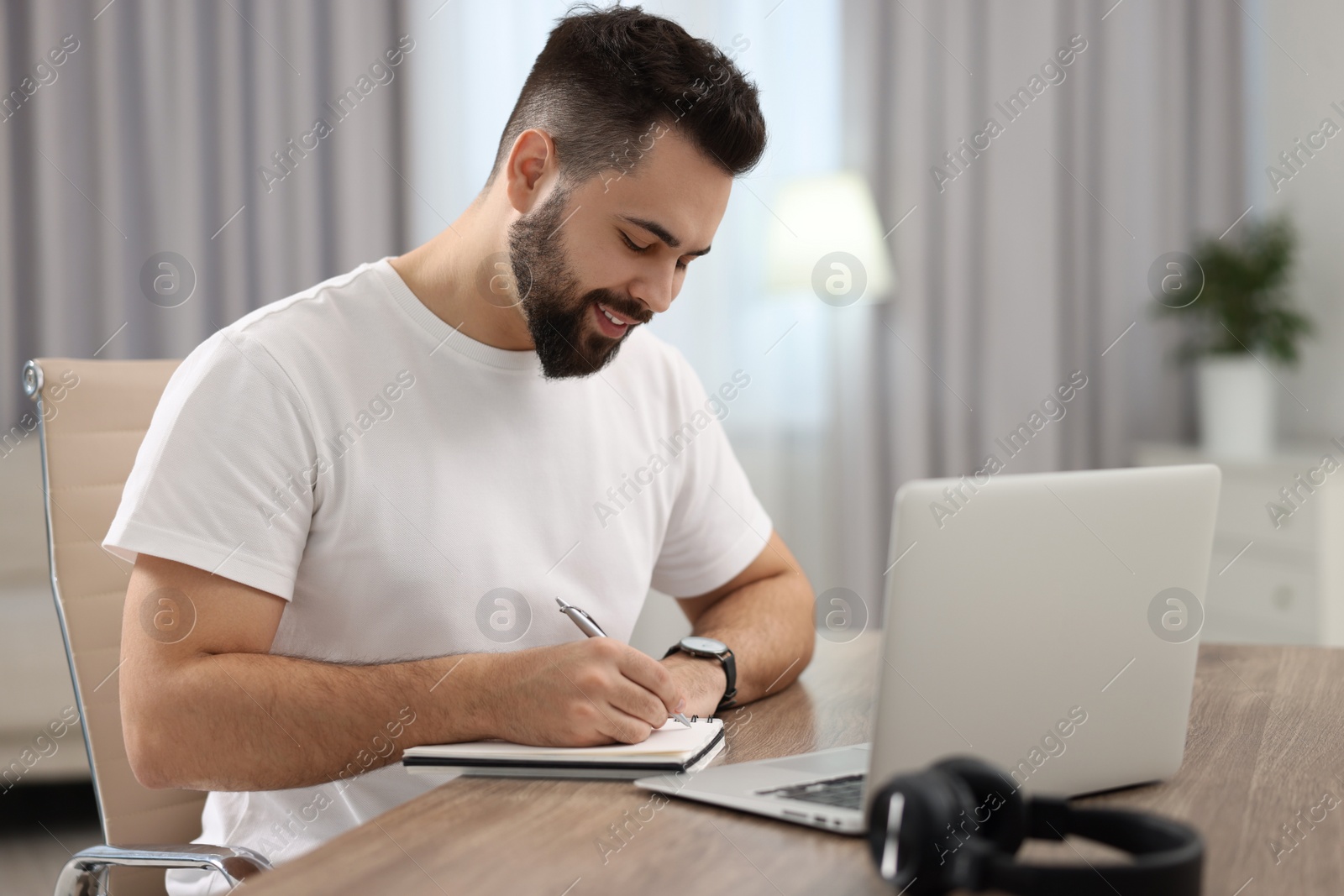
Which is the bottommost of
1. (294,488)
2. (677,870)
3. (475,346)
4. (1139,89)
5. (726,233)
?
(677,870)

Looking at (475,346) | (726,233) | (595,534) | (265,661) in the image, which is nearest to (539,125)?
(475,346)

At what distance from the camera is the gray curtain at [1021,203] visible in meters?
3.23

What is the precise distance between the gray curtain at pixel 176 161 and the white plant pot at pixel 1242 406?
2.39 metres

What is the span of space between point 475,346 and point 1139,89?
272 centimetres

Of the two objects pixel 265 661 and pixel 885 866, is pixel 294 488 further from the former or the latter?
pixel 885 866

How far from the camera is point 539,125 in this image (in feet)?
4.49

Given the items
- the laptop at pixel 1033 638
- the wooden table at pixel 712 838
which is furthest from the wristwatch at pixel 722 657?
the laptop at pixel 1033 638

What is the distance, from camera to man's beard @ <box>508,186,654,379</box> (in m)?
1.31

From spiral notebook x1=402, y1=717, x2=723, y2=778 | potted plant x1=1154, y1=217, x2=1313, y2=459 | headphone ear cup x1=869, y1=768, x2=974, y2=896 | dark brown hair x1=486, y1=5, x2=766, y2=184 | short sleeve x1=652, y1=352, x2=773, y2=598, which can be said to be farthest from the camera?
potted plant x1=1154, y1=217, x2=1313, y2=459

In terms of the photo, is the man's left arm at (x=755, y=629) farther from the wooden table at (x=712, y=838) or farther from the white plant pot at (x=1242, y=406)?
the white plant pot at (x=1242, y=406)

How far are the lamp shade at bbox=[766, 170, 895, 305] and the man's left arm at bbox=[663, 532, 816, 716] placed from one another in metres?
1.56

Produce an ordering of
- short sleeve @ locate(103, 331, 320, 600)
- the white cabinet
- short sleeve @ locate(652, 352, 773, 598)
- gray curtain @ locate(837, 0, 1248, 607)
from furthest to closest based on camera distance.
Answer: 1. gray curtain @ locate(837, 0, 1248, 607)
2. the white cabinet
3. short sleeve @ locate(652, 352, 773, 598)
4. short sleeve @ locate(103, 331, 320, 600)

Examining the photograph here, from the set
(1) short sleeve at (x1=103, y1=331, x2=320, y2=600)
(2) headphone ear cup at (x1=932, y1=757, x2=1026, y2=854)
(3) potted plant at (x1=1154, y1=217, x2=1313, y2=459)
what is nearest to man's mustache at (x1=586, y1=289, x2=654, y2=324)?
(1) short sleeve at (x1=103, y1=331, x2=320, y2=600)

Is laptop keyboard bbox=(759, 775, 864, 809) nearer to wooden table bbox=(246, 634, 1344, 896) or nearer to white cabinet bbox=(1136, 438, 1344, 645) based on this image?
wooden table bbox=(246, 634, 1344, 896)
